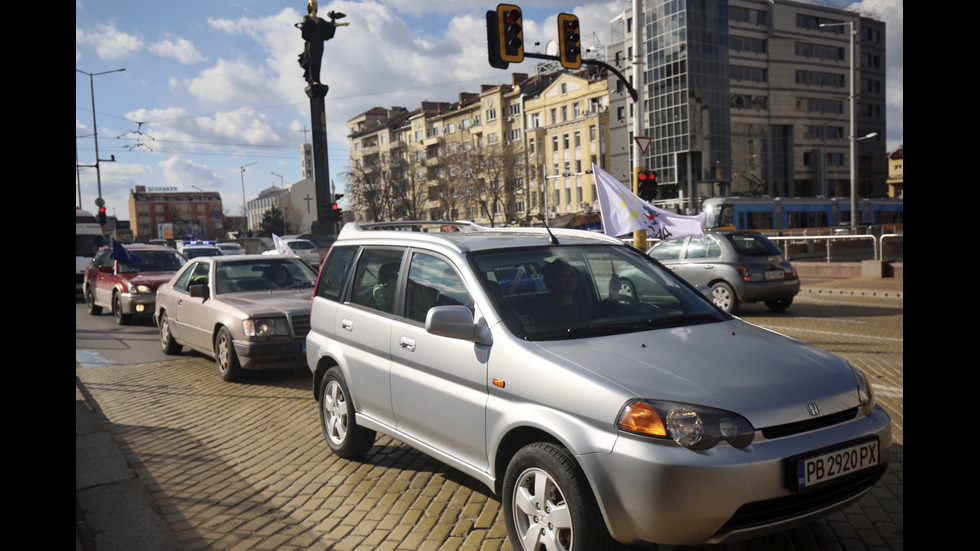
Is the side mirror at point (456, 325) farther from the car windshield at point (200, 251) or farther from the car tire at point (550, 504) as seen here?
the car windshield at point (200, 251)

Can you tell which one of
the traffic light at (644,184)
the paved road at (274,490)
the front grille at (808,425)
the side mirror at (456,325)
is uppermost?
the traffic light at (644,184)

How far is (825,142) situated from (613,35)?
82.0 feet

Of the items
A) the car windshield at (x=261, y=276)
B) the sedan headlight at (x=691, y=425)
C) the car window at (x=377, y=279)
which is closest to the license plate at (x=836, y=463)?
the sedan headlight at (x=691, y=425)

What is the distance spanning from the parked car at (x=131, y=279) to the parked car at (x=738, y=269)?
10292 millimetres

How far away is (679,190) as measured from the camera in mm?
69938

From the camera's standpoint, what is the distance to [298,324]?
29.1ft

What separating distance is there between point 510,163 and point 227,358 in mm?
57484

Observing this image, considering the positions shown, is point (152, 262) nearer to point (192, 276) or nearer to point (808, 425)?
point (192, 276)

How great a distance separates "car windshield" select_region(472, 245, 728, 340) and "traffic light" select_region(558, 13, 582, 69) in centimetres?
1083

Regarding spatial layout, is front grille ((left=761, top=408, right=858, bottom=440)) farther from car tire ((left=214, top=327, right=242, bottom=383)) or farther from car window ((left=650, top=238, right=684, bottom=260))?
car window ((left=650, top=238, right=684, bottom=260))

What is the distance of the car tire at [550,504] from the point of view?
10.9 feet
